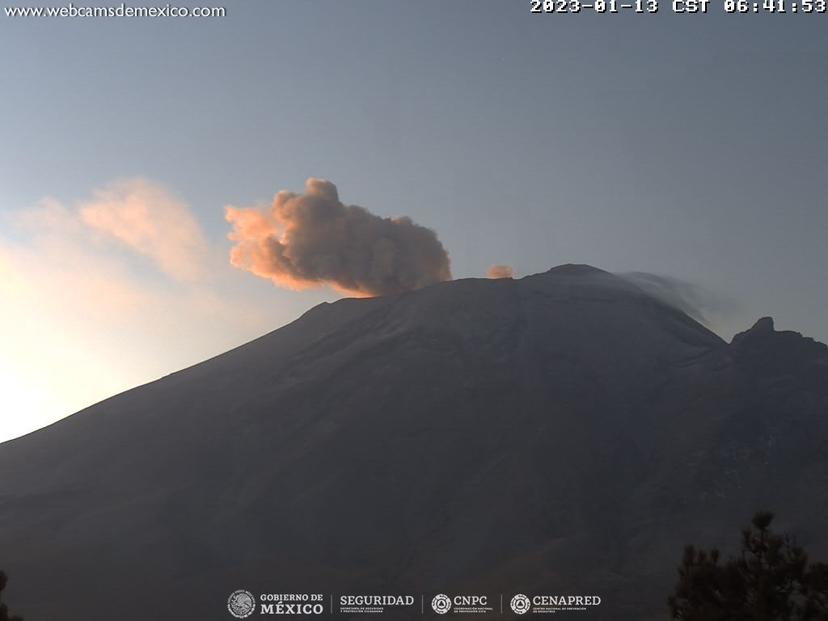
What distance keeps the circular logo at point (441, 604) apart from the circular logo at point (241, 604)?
16441 millimetres

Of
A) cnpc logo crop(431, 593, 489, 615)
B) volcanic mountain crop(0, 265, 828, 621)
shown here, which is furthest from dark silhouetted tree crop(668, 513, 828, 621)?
cnpc logo crop(431, 593, 489, 615)

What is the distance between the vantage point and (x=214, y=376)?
150500 millimetres

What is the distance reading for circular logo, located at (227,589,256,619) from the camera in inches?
3472

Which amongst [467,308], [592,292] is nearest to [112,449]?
[467,308]

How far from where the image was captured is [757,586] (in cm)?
2711

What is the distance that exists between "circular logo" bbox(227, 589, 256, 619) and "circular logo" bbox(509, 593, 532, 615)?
78.1 feet

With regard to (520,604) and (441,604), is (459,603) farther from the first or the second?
(520,604)

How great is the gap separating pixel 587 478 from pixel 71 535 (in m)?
58.0

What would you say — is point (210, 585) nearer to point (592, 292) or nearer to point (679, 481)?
point (679, 481)

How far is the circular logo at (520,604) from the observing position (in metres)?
81.3

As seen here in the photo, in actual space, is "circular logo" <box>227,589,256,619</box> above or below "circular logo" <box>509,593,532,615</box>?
above

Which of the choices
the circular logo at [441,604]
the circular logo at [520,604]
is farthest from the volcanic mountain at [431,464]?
the circular logo at [520,604]

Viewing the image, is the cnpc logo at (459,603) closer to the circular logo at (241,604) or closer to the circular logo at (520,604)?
the circular logo at (520,604)

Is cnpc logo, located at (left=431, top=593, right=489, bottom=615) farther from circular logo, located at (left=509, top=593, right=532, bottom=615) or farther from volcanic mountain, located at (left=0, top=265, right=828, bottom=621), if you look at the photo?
volcanic mountain, located at (left=0, top=265, right=828, bottom=621)
